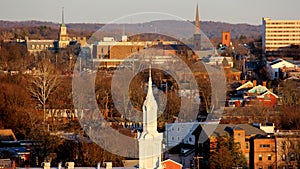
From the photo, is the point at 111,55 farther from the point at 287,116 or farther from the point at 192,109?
the point at 287,116

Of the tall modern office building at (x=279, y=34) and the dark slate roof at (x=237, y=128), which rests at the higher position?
the tall modern office building at (x=279, y=34)

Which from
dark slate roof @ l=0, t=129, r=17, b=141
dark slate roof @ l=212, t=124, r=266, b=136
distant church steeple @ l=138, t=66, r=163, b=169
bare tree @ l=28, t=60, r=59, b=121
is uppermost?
distant church steeple @ l=138, t=66, r=163, b=169

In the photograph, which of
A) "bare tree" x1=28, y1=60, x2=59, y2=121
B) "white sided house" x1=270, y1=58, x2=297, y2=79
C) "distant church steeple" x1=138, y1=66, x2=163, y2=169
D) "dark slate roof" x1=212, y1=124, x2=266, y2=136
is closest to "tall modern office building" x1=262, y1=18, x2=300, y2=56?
"white sided house" x1=270, y1=58, x2=297, y2=79

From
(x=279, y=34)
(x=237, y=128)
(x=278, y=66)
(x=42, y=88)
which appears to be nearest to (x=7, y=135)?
(x=237, y=128)

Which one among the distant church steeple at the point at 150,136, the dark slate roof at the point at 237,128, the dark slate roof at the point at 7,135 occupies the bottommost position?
the dark slate roof at the point at 7,135

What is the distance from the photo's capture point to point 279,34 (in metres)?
92.8

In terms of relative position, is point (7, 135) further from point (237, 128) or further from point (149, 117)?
point (149, 117)

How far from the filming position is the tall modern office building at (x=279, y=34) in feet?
297

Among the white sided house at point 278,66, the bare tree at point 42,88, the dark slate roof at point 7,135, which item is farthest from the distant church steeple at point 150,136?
the white sided house at point 278,66

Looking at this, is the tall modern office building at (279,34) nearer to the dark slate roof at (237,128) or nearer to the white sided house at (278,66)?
the white sided house at (278,66)

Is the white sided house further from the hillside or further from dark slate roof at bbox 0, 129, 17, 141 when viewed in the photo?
the hillside

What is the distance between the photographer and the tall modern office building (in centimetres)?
9050

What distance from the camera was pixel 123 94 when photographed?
1373 inches

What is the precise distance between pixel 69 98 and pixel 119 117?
12.1 feet
